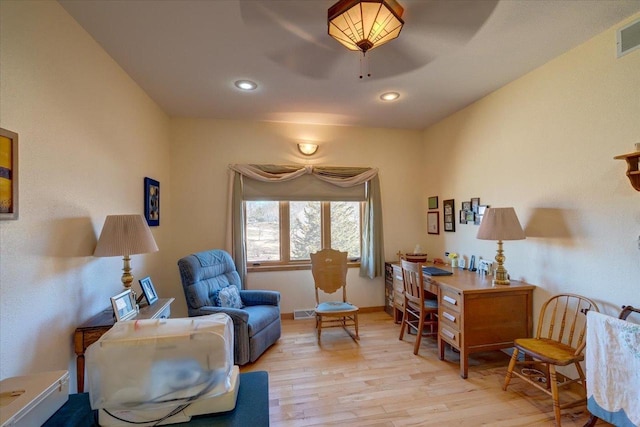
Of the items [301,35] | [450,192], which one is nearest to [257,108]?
[301,35]

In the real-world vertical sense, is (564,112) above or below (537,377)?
above

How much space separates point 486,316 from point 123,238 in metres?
2.95

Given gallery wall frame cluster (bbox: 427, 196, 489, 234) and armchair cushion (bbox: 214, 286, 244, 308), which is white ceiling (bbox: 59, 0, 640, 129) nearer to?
gallery wall frame cluster (bbox: 427, 196, 489, 234)

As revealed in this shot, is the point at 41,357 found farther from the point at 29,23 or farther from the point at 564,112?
the point at 564,112

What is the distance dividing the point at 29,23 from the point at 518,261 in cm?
393

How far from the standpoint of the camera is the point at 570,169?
2.25m

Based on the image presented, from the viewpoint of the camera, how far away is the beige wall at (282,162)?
3646mm

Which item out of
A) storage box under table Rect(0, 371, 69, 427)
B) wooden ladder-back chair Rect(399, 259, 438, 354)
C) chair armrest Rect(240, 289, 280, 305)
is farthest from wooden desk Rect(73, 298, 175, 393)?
wooden ladder-back chair Rect(399, 259, 438, 354)

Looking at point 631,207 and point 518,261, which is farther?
point 518,261

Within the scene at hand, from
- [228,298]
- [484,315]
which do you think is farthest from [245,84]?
[484,315]

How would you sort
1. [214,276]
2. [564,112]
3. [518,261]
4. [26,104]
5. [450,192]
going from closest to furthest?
[26,104] < [564,112] < [518,261] < [214,276] < [450,192]

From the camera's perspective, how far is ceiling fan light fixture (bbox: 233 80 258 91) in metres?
2.67

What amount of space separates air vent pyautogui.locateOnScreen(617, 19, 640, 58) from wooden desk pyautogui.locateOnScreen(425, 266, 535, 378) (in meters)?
1.87

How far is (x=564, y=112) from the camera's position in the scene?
7.49 feet
